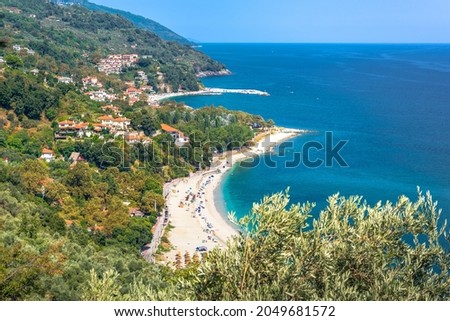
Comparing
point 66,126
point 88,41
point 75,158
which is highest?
point 88,41

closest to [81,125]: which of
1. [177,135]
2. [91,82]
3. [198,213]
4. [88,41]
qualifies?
[177,135]

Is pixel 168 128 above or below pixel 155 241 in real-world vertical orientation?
above

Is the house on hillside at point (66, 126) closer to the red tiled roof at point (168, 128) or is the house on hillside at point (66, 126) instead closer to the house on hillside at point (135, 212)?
the red tiled roof at point (168, 128)

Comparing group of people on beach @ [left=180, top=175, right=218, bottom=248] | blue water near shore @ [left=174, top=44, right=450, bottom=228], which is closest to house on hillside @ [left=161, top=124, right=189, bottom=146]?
blue water near shore @ [left=174, top=44, right=450, bottom=228]

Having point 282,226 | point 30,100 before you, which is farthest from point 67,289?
point 30,100

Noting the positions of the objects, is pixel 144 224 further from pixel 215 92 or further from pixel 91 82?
pixel 215 92

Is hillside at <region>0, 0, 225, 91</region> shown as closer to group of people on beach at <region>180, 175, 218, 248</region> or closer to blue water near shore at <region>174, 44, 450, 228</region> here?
blue water near shore at <region>174, 44, 450, 228</region>
